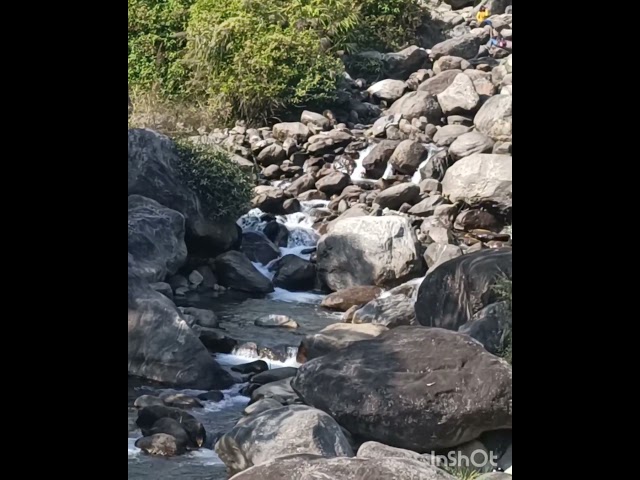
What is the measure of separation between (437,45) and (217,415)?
571 centimetres

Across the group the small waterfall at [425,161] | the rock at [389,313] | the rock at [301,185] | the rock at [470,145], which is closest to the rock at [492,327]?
the rock at [389,313]

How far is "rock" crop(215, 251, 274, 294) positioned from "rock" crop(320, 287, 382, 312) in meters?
0.67

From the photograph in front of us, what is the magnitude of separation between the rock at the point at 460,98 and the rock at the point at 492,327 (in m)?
4.23

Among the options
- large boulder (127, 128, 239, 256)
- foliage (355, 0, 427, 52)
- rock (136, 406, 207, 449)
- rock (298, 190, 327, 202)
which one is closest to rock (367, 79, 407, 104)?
foliage (355, 0, 427, 52)

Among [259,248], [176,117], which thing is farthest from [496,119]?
[176,117]

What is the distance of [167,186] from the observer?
8.23 meters

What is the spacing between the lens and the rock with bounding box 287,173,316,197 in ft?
28.7

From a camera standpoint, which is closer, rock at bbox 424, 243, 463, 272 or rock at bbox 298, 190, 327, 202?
rock at bbox 424, 243, 463, 272

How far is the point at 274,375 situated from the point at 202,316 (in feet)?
3.22

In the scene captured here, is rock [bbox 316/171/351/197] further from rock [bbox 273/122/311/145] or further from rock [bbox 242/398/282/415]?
rock [bbox 242/398/282/415]

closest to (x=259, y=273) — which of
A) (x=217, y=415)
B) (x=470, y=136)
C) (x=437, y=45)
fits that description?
(x=217, y=415)

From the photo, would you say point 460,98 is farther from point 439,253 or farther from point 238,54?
point 439,253

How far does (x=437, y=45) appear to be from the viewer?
33.9 feet
